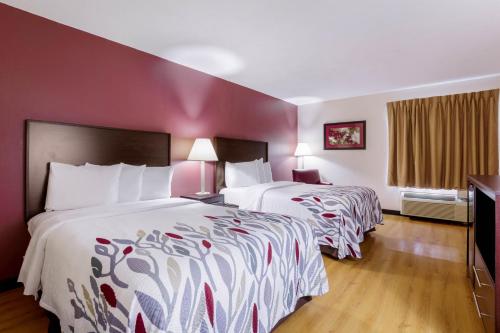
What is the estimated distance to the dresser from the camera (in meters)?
1.25

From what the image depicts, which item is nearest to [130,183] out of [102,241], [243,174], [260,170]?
[102,241]

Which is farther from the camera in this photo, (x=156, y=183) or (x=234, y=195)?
(x=234, y=195)

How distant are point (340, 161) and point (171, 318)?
16.7 ft

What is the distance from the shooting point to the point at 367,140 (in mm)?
5238

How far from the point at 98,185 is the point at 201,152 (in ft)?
4.40

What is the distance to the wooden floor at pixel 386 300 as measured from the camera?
1.74 metres

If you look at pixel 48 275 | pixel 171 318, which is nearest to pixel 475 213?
pixel 171 318

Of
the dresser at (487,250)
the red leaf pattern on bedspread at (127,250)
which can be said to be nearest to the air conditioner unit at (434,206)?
the dresser at (487,250)

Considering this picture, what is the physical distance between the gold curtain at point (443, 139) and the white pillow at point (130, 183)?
4343mm

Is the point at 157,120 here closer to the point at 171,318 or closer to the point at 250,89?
the point at 250,89

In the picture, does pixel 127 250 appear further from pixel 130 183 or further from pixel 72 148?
pixel 72 148

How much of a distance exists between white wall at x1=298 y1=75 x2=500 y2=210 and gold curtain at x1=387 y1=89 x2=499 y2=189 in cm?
17

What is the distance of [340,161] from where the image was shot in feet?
18.3

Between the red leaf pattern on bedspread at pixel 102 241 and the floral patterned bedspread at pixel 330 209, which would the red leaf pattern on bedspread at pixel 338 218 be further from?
the red leaf pattern on bedspread at pixel 102 241
